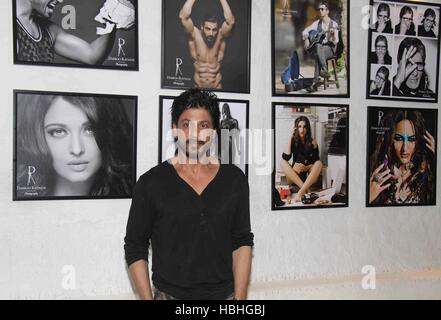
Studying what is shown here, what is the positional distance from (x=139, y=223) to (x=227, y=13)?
57.4 inches

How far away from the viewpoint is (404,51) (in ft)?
9.87

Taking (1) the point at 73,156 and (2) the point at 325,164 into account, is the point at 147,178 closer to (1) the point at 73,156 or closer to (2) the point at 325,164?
(1) the point at 73,156

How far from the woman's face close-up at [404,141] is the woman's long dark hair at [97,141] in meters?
1.62

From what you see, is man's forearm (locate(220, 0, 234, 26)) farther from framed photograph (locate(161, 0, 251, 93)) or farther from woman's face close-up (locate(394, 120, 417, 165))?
woman's face close-up (locate(394, 120, 417, 165))

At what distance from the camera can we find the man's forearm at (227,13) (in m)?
2.68

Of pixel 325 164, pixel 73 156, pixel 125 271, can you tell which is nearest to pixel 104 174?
pixel 73 156

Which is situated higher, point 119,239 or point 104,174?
point 104,174

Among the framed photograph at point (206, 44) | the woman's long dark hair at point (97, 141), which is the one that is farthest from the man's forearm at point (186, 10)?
the woman's long dark hair at point (97, 141)

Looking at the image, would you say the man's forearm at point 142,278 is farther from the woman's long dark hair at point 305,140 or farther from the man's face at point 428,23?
the man's face at point 428,23

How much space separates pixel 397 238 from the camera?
3.04 metres

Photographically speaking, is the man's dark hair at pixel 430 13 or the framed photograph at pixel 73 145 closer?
the framed photograph at pixel 73 145

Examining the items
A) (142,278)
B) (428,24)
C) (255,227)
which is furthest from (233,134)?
(428,24)

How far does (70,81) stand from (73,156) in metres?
0.38

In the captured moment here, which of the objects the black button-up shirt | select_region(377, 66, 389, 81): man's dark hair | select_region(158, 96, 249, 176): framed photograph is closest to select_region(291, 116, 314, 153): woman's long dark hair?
select_region(158, 96, 249, 176): framed photograph
